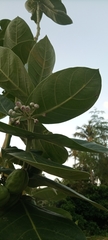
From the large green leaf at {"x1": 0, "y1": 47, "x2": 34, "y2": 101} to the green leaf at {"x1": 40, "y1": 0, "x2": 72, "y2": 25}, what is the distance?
56cm

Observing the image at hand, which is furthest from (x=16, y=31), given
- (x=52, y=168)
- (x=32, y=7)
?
(x=52, y=168)

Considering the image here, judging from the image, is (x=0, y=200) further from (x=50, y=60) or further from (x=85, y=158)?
(x=85, y=158)

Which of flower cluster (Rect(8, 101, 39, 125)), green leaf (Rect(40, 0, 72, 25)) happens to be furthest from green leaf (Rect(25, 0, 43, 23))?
flower cluster (Rect(8, 101, 39, 125))

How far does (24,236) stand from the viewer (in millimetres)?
482

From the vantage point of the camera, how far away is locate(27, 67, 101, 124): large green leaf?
1.64ft

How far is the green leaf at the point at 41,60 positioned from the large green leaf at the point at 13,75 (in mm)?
46

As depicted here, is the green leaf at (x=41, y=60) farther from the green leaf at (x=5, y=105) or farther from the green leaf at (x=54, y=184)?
the green leaf at (x=54, y=184)

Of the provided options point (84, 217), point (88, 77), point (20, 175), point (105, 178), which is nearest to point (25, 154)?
point (20, 175)

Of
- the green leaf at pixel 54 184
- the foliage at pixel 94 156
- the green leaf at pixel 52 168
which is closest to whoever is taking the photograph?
the green leaf at pixel 52 168

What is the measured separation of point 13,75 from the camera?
1.87ft

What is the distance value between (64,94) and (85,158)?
57.6ft

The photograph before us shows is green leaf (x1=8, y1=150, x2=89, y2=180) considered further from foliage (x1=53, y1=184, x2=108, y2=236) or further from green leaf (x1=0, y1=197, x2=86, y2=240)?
foliage (x1=53, y1=184, x2=108, y2=236)

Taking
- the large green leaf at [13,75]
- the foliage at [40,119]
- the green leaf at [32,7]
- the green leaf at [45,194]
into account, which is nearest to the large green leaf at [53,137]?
the foliage at [40,119]

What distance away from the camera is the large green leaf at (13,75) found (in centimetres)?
55
